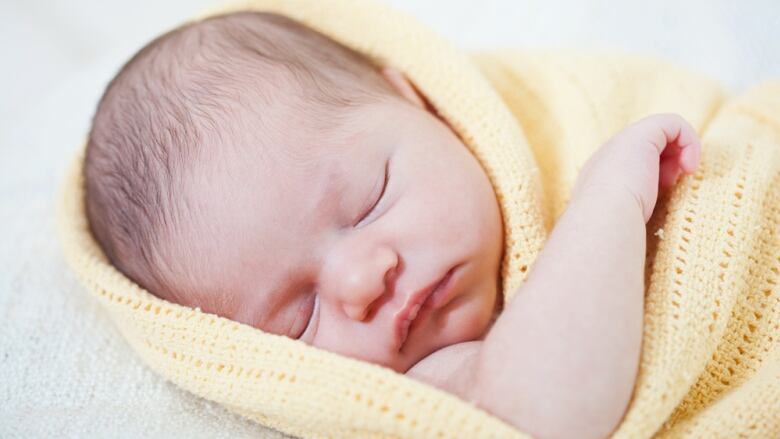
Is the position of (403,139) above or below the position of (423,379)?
above

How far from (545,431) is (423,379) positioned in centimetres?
22

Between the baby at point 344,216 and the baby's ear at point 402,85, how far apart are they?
0.44ft

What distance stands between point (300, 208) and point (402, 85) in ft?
1.36

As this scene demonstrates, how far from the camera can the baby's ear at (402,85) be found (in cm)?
131

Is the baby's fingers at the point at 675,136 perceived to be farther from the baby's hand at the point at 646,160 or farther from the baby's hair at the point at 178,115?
the baby's hair at the point at 178,115

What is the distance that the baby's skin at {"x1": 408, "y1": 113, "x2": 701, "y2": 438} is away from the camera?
2.73 feet

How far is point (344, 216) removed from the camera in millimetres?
1039

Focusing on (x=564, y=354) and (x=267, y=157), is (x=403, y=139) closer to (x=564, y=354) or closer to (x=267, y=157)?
(x=267, y=157)

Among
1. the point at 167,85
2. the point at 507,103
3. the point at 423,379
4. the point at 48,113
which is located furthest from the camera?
the point at 48,113

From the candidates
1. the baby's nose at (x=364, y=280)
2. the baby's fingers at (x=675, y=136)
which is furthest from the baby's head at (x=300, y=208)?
the baby's fingers at (x=675, y=136)

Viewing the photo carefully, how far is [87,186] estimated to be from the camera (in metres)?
1.25

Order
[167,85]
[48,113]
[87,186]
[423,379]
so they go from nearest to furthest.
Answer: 1. [423,379]
2. [167,85]
3. [87,186]
4. [48,113]

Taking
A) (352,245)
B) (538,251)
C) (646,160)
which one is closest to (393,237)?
(352,245)

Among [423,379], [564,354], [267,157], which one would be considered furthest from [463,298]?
[267,157]
